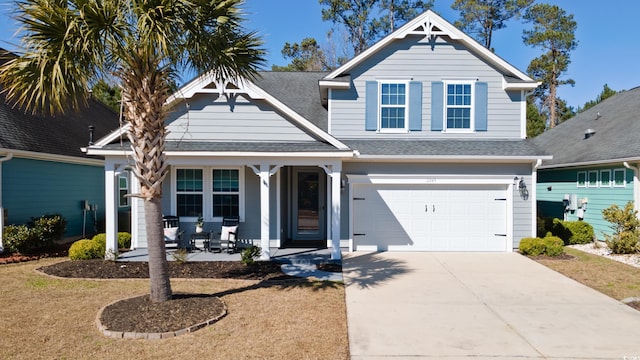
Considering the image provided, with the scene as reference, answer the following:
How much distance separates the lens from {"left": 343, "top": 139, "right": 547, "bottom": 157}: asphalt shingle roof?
10891mm

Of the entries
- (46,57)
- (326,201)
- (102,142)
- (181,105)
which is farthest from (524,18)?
(46,57)

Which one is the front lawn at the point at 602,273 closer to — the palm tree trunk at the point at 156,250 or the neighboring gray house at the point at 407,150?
the neighboring gray house at the point at 407,150

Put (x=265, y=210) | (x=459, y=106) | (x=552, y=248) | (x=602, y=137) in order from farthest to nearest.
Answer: (x=602, y=137) < (x=459, y=106) < (x=552, y=248) < (x=265, y=210)

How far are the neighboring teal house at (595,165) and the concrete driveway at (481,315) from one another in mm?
5213

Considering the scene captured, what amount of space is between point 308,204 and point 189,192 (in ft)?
12.2

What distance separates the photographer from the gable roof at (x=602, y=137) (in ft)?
41.6

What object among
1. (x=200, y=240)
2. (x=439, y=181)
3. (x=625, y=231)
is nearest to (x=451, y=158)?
(x=439, y=181)

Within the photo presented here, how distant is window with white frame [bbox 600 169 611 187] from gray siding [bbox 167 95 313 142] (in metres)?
10.1

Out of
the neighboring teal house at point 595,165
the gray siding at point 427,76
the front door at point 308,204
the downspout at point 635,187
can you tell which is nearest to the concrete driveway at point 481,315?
the front door at point 308,204

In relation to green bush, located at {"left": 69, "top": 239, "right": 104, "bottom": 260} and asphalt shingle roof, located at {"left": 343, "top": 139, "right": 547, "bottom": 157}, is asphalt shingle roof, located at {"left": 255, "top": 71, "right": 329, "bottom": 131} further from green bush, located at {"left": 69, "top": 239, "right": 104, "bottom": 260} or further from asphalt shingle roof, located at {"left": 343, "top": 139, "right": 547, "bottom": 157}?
green bush, located at {"left": 69, "top": 239, "right": 104, "bottom": 260}

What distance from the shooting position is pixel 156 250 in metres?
6.35

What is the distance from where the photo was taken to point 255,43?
277 inches

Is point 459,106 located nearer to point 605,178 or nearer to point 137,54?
point 605,178

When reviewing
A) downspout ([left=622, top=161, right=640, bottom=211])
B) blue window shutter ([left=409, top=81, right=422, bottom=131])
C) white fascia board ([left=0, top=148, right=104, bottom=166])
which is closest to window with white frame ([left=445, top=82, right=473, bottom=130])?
blue window shutter ([left=409, top=81, right=422, bottom=131])
